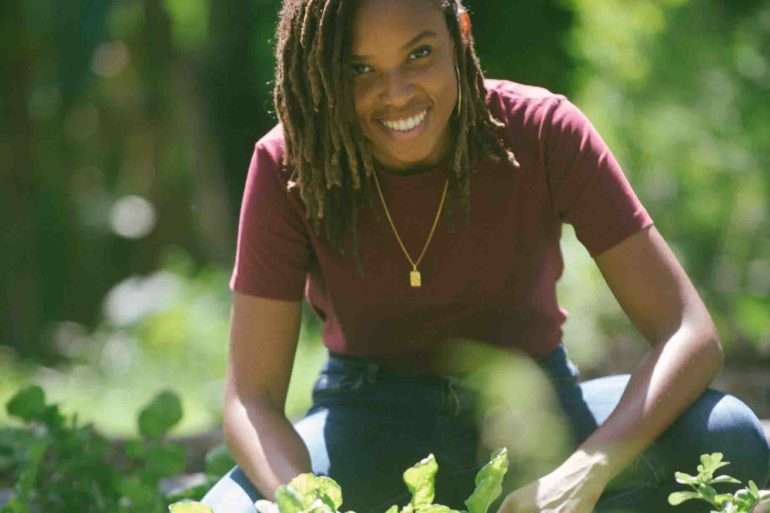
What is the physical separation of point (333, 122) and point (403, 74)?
0.53 ft

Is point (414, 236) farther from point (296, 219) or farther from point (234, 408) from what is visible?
point (234, 408)

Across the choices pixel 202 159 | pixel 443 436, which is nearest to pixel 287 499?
pixel 443 436

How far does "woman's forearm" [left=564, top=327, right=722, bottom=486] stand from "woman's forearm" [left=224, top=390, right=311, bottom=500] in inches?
18.6

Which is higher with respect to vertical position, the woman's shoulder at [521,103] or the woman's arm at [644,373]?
the woman's shoulder at [521,103]

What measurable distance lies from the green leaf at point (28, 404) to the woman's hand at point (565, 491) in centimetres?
113

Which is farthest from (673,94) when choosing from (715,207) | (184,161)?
(184,161)

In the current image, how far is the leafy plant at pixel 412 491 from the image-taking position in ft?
7.39

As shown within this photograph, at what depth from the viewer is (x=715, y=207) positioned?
618 centimetres

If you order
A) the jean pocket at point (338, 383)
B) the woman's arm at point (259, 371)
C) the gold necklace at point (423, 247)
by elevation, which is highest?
the gold necklace at point (423, 247)

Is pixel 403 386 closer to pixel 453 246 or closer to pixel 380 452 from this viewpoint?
pixel 380 452

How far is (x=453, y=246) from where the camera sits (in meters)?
3.04

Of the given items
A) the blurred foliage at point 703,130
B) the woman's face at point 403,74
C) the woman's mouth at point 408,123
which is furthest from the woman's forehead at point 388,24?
the blurred foliage at point 703,130

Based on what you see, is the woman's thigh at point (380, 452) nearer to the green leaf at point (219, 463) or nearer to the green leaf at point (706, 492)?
the green leaf at point (219, 463)

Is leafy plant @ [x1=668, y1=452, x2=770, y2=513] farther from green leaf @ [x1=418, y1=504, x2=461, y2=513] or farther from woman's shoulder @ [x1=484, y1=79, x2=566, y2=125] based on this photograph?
woman's shoulder @ [x1=484, y1=79, x2=566, y2=125]
